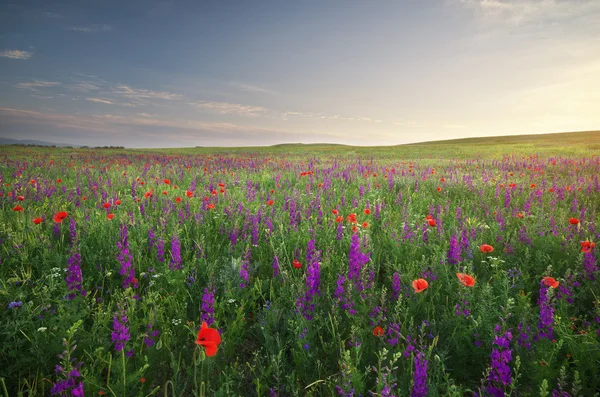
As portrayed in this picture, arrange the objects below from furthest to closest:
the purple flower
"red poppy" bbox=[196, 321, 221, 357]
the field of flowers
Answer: the field of flowers, the purple flower, "red poppy" bbox=[196, 321, 221, 357]

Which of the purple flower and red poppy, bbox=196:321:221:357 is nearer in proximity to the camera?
red poppy, bbox=196:321:221:357

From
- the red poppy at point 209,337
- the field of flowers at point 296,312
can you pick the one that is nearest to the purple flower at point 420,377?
the field of flowers at point 296,312

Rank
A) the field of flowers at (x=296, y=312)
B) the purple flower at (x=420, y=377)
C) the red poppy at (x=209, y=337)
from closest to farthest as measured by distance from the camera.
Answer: the red poppy at (x=209, y=337) → the purple flower at (x=420, y=377) → the field of flowers at (x=296, y=312)

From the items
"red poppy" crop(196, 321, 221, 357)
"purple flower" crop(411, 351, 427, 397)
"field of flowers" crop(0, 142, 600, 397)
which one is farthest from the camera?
"field of flowers" crop(0, 142, 600, 397)

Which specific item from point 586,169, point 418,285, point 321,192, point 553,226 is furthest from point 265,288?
point 586,169

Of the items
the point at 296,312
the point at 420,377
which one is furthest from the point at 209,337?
the point at 420,377

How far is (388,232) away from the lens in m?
3.99

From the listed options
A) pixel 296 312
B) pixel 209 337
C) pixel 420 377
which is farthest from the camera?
pixel 296 312

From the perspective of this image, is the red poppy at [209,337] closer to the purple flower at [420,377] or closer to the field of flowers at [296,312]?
the field of flowers at [296,312]

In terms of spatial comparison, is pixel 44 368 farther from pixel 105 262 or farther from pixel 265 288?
pixel 265 288

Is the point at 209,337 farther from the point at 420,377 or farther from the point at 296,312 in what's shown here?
the point at 420,377

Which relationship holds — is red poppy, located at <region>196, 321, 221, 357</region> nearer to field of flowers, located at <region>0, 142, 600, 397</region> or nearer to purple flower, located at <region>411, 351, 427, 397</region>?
field of flowers, located at <region>0, 142, 600, 397</region>

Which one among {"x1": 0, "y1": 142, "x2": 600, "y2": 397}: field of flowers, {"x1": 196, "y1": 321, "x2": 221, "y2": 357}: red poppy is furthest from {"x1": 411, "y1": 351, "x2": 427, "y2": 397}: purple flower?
{"x1": 196, "y1": 321, "x2": 221, "y2": 357}: red poppy

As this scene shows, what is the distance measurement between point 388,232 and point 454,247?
36.6 inches
